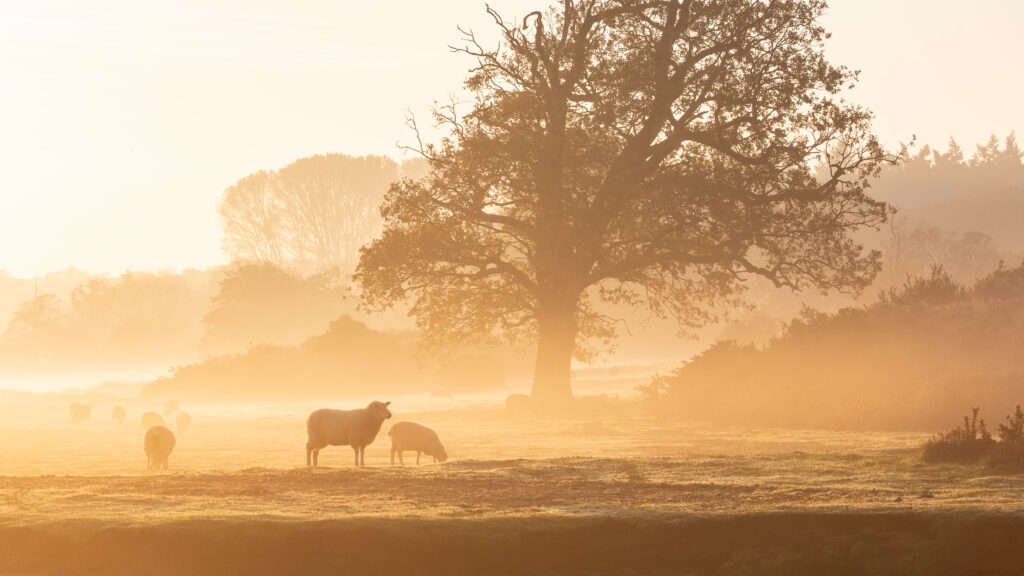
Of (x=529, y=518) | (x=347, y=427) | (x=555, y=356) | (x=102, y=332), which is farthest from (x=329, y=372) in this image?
(x=529, y=518)

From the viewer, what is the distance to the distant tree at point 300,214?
143125mm

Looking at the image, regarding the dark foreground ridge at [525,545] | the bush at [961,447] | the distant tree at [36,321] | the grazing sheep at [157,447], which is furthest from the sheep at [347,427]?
the distant tree at [36,321]

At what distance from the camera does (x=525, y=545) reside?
48.0 feet

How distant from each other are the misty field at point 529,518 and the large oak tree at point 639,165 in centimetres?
1934

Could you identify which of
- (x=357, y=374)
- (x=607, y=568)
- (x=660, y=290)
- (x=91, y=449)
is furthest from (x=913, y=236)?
(x=607, y=568)

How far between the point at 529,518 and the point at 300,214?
13245 cm

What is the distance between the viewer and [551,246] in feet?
139

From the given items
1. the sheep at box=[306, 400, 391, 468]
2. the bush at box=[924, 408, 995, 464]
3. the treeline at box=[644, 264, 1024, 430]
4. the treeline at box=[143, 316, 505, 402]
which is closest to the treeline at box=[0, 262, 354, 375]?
the treeline at box=[143, 316, 505, 402]

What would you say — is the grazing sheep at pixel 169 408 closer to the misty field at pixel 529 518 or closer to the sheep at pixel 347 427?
the sheep at pixel 347 427

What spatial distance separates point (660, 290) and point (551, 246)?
599 cm

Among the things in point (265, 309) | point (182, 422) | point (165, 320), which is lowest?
point (182, 422)

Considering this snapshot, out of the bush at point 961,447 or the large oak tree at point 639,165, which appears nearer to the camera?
the bush at point 961,447

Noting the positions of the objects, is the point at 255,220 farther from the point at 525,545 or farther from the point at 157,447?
the point at 525,545

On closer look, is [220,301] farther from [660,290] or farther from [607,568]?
[607,568]
